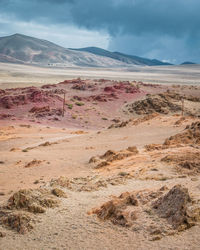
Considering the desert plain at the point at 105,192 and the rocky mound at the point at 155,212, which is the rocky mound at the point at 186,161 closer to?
the desert plain at the point at 105,192

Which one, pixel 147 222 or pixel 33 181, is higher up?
pixel 147 222

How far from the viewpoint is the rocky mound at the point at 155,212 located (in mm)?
7078

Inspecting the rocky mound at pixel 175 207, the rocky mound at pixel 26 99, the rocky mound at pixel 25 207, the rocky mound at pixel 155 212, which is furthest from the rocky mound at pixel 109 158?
the rocky mound at pixel 26 99

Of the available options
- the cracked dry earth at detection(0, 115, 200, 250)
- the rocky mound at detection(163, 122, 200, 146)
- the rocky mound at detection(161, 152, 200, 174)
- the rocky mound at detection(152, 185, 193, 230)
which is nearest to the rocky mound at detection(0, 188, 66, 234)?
the cracked dry earth at detection(0, 115, 200, 250)

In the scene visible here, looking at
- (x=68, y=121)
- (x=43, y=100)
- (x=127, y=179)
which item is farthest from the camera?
(x=43, y=100)

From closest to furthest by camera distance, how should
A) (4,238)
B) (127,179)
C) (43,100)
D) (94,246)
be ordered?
1. (94,246)
2. (4,238)
3. (127,179)
4. (43,100)

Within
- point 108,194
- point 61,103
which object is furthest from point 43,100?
point 108,194

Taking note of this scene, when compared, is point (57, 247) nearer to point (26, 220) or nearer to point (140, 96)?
point (26, 220)

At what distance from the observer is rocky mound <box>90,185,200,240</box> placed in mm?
7078

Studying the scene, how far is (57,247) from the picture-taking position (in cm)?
679

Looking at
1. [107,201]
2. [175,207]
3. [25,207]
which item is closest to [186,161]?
[107,201]

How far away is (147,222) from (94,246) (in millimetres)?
1412

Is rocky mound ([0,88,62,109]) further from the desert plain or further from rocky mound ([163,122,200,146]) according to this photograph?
rocky mound ([163,122,200,146])

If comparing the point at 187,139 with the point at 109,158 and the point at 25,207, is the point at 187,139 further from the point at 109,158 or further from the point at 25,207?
the point at 25,207
